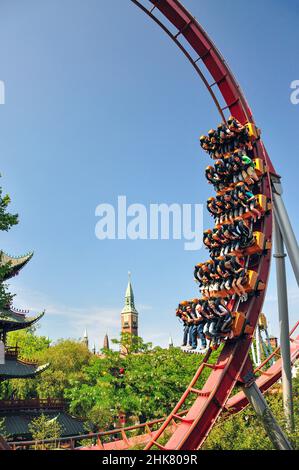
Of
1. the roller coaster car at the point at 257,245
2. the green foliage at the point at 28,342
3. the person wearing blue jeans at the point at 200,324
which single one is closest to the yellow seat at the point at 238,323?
the person wearing blue jeans at the point at 200,324

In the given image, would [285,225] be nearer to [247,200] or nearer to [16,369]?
[247,200]

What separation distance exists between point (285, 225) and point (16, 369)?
21.1m

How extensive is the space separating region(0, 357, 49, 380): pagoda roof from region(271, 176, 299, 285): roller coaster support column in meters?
20.4

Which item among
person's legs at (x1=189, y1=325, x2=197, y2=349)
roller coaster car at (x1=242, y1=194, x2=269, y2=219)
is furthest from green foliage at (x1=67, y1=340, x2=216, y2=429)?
roller coaster car at (x1=242, y1=194, x2=269, y2=219)

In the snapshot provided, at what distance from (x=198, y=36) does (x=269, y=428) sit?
11.9 metres

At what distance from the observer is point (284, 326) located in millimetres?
12891

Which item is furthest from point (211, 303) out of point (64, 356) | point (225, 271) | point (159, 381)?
point (64, 356)

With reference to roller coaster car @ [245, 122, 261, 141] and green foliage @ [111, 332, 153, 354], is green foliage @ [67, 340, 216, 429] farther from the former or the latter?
roller coaster car @ [245, 122, 261, 141]

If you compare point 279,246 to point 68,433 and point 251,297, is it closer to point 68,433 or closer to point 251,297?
point 251,297

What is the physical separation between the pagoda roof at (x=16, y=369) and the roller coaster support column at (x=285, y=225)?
20.4 m

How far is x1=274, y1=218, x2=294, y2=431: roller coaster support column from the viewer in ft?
39.9

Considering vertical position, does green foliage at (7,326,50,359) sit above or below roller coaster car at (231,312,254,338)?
below

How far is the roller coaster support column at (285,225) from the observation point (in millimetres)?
11798

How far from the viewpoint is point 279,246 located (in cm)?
1348
